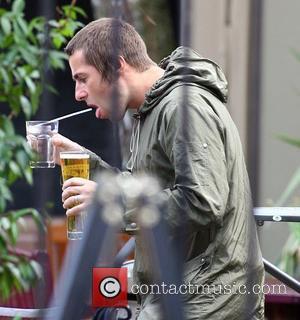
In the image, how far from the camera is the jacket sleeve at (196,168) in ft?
8.81

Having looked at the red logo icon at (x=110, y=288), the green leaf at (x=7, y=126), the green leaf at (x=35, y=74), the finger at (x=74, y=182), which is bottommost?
the red logo icon at (x=110, y=288)

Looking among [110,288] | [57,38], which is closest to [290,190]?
[57,38]

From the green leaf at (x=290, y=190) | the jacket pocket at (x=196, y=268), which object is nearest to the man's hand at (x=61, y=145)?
the jacket pocket at (x=196, y=268)

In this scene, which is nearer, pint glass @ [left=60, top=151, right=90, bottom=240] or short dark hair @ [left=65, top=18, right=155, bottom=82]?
pint glass @ [left=60, top=151, right=90, bottom=240]

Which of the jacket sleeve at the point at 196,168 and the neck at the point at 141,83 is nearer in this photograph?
the jacket sleeve at the point at 196,168

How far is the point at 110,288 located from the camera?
10.8ft

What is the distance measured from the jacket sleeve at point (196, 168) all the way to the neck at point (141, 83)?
0.20m

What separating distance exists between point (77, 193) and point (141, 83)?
49 centimetres

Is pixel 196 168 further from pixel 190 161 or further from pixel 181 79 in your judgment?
pixel 181 79

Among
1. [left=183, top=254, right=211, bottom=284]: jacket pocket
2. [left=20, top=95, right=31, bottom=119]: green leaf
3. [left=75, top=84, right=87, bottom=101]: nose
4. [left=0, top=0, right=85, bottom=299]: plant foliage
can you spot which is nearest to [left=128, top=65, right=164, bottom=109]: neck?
[left=75, top=84, right=87, bottom=101]: nose

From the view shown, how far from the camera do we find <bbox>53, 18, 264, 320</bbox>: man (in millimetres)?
2715

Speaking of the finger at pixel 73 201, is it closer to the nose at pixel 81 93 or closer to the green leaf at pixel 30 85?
the nose at pixel 81 93

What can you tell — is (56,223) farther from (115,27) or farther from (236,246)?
(115,27)

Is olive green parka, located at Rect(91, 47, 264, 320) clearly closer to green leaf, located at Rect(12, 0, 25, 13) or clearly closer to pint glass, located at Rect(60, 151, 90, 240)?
pint glass, located at Rect(60, 151, 90, 240)
